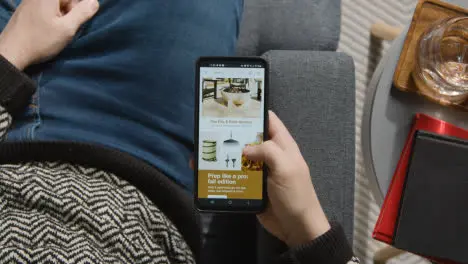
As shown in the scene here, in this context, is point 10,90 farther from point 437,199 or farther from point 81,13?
point 437,199

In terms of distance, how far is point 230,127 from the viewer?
2.17 feet

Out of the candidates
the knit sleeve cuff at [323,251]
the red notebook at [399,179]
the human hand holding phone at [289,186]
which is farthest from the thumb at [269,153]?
the red notebook at [399,179]

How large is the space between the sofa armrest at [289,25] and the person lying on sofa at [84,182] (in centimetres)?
14

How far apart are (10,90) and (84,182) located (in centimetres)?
15

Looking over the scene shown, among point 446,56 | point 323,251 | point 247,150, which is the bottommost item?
point 323,251

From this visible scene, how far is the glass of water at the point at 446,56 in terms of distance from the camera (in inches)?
28.4

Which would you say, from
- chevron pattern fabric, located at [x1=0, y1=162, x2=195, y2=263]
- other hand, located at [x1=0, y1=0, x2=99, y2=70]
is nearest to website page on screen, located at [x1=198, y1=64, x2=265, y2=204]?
chevron pattern fabric, located at [x1=0, y1=162, x2=195, y2=263]

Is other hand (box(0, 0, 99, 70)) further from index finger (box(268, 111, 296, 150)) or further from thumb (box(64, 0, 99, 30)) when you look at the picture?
index finger (box(268, 111, 296, 150))

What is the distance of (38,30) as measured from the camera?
27.3 inches

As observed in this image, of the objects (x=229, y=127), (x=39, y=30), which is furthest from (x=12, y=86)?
(x=229, y=127)

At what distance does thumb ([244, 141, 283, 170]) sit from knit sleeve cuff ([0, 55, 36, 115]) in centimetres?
31

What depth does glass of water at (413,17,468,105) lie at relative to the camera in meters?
0.72

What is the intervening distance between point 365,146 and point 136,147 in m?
0.36

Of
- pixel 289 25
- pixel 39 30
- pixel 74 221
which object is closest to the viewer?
pixel 74 221
